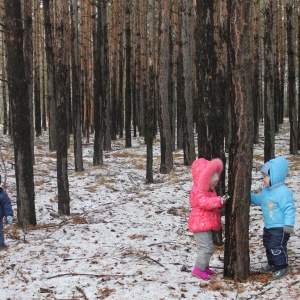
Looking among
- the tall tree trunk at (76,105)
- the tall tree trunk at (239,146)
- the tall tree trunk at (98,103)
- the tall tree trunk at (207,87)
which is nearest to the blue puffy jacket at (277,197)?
the tall tree trunk at (239,146)

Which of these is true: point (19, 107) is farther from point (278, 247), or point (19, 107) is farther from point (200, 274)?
point (278, 247)

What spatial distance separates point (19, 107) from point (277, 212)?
4464 mm

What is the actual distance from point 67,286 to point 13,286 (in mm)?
639

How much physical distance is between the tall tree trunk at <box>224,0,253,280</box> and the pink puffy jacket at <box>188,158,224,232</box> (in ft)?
0.63

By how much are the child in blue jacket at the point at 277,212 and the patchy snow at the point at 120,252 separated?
21 cm

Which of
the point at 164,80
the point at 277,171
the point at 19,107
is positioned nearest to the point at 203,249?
the point at 277,171

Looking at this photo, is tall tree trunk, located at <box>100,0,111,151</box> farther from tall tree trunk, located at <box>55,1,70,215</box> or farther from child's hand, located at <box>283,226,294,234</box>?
child's hand, located at <box>283,226,294,234</box>

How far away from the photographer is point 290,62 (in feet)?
44.1

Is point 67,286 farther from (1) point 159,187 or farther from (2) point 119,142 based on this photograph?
(2) point 119,142

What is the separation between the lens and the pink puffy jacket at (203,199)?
13.8ft

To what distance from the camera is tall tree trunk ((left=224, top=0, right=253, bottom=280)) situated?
392 cm

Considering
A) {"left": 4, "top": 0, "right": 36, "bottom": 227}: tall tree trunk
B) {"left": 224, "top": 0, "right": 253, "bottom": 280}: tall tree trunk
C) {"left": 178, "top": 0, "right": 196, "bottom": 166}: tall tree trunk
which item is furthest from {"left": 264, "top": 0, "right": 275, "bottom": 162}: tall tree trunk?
{"left": 224, "top": 0, "right": 253, "bottom": 280}: tall tree trunk

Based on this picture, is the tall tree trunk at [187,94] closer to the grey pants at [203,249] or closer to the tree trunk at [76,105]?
the tree trunk at [76,105]

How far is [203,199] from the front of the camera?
4.16 m
